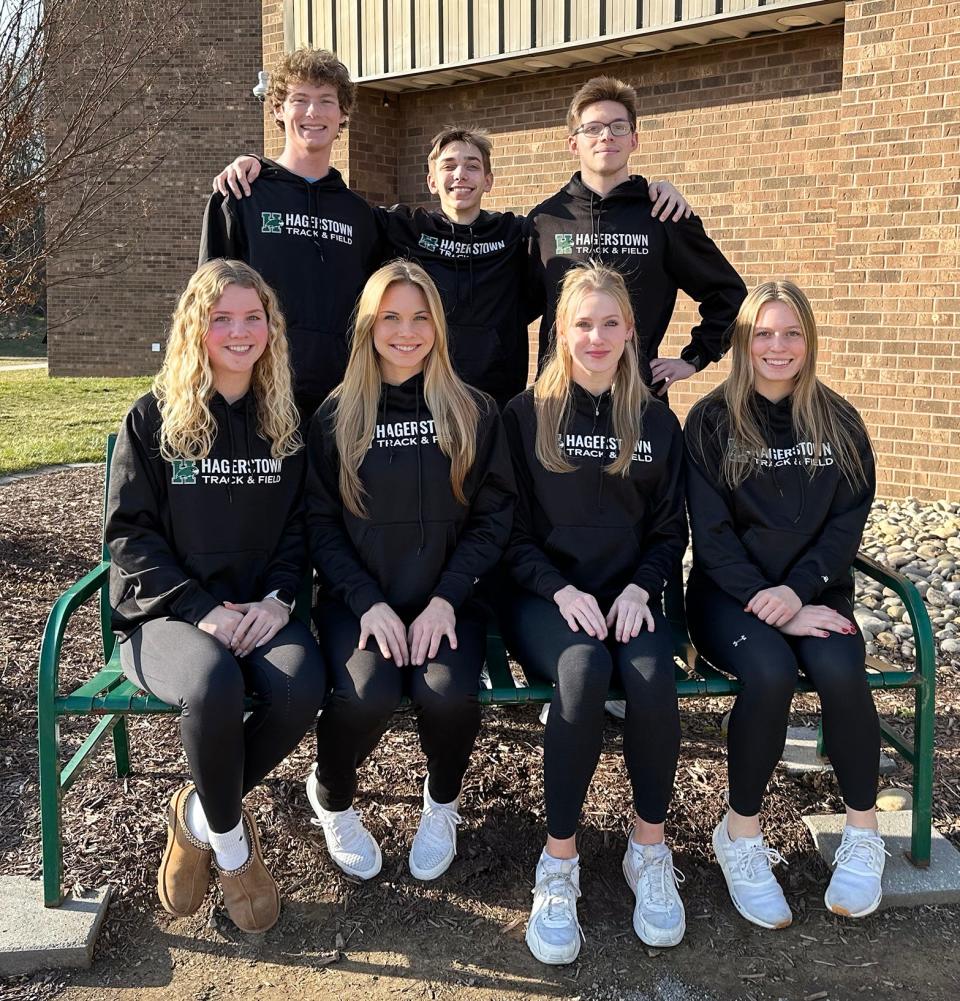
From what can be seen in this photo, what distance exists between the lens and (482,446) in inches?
130

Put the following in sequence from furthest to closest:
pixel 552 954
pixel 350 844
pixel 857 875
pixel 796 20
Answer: pixel 796 20 → pixel 350 844 → pixel 857 875 → pixel 552 954

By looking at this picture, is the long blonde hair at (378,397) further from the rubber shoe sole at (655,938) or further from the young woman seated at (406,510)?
the rubber shoe sole at (655,938)

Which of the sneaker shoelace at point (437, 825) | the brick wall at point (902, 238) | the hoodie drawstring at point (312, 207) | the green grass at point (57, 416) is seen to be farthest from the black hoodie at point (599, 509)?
the green grass at point (57, 416)

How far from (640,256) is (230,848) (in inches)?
104

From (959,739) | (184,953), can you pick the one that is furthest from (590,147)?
(184,953)

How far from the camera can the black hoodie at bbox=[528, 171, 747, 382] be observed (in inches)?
158

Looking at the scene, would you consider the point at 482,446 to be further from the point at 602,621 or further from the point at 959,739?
the point at 959,739

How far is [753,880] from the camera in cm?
295

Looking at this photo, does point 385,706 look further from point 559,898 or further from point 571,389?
point 571,389

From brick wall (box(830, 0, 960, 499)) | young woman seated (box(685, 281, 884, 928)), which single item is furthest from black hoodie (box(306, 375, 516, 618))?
brick wall (box(830, 0, 960, 499))

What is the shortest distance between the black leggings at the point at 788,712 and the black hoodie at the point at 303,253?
6.05 feet

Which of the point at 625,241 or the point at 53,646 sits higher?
the point at 625,241

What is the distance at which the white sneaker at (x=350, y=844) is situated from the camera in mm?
3062

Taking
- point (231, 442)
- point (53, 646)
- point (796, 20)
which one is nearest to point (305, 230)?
point (231, 442)
